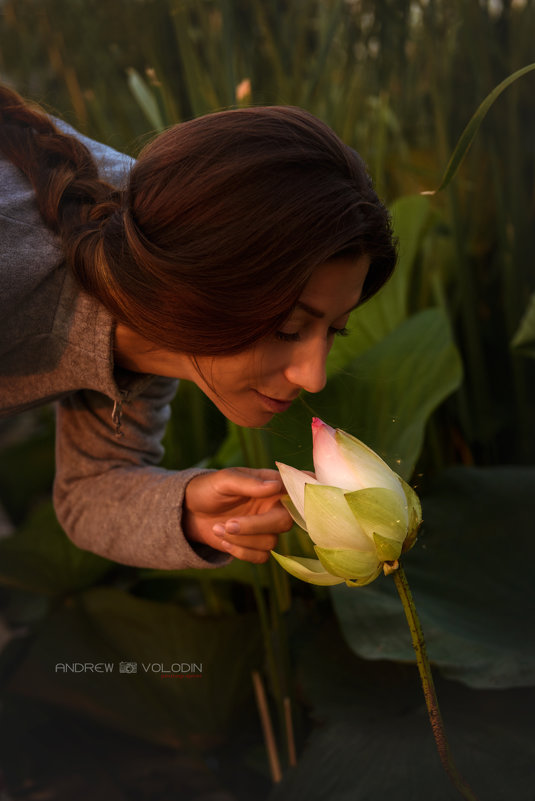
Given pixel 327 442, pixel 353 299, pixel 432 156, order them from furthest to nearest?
1. pixel 432 156
2. pixel 353 299
3. pixel 327 442

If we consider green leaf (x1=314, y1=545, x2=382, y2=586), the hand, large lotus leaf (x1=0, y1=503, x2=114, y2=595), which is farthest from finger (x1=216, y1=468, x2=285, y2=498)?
large lotus leaf (x1=0, y1=503, x2=114, y2=595)

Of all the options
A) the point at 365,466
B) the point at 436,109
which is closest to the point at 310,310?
the point at 365,466

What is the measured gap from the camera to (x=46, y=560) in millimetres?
903

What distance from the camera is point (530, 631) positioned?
0.61 m

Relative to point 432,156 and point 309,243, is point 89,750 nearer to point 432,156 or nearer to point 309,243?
point 309,243

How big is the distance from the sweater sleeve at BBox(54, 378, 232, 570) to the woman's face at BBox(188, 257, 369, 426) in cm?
10

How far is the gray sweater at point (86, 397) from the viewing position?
1.64 ft

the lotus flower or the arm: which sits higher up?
the lotus flower

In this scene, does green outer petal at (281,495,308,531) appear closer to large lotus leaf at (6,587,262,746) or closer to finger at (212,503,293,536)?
finger at (212,503,293,536)

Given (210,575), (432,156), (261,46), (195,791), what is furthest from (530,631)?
(261,46)

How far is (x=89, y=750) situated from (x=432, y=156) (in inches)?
35.5

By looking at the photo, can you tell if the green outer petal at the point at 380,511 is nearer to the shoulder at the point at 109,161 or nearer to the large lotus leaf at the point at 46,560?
the shoulder at the point at 109,161

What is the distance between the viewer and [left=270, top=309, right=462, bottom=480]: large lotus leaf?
44 cm

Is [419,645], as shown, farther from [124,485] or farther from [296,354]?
[124,485]
